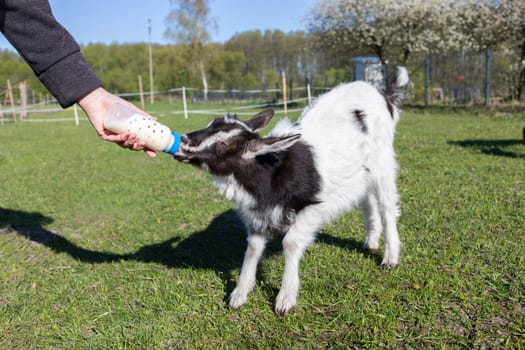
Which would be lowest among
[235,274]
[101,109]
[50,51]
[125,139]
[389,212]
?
[235,274]

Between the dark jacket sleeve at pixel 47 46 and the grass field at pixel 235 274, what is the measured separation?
1.65 m

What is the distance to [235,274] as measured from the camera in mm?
3789

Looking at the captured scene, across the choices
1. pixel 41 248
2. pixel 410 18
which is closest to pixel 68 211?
pixel 41 248

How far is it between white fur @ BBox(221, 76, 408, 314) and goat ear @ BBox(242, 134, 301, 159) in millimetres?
247

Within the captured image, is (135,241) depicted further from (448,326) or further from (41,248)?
(448,326)

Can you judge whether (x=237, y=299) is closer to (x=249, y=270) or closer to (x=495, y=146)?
(x=249, y=270)

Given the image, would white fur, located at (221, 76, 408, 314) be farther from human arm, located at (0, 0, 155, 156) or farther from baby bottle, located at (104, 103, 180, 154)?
human arm, located at (0, 0, 155, 156)

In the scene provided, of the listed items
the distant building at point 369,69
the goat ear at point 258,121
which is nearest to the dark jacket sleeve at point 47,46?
the goat ear at point 258,121

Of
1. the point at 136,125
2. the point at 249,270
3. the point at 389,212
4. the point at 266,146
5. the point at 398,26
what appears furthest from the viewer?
the point at 398,26

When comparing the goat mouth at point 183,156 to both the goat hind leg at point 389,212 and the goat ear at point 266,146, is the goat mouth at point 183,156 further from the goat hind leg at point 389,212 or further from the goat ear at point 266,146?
the goat hind leg at point 389,212

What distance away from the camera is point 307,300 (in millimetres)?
3287

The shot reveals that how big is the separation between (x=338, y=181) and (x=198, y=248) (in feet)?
5.70

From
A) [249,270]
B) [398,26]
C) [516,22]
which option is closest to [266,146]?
[249,270]

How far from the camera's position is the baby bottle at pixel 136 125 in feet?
9.28
